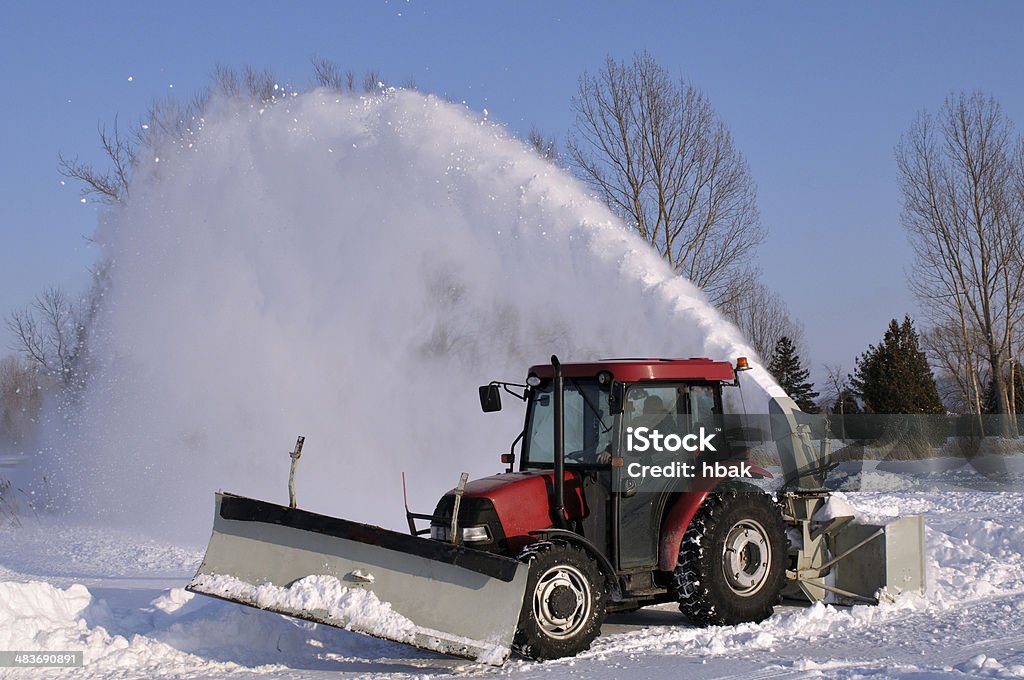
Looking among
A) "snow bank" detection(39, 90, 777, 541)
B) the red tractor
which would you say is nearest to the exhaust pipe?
the red tractor

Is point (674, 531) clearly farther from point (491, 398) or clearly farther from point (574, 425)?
point (491, 398)

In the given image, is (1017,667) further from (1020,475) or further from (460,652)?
(1020,475)

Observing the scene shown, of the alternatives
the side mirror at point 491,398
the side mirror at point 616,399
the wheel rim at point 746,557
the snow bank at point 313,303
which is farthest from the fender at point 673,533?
the snow bank at point 313,303

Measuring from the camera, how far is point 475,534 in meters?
6.65

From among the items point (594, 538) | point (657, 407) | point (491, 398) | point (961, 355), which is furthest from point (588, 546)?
point (961, 355)

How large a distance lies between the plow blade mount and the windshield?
49.2 inches

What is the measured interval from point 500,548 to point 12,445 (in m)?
33.3

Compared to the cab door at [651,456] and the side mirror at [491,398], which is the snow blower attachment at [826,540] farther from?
the side mirror at [491,398]

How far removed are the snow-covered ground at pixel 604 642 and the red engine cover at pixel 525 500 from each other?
0.87 m

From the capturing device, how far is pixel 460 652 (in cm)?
605

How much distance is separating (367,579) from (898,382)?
85.2 ft

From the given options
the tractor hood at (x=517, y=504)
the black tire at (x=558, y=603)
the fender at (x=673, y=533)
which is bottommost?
the black tire at (x=558, y=603)

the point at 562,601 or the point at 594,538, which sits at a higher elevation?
the point at 594,538

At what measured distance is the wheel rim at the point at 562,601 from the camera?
6.38 meters
